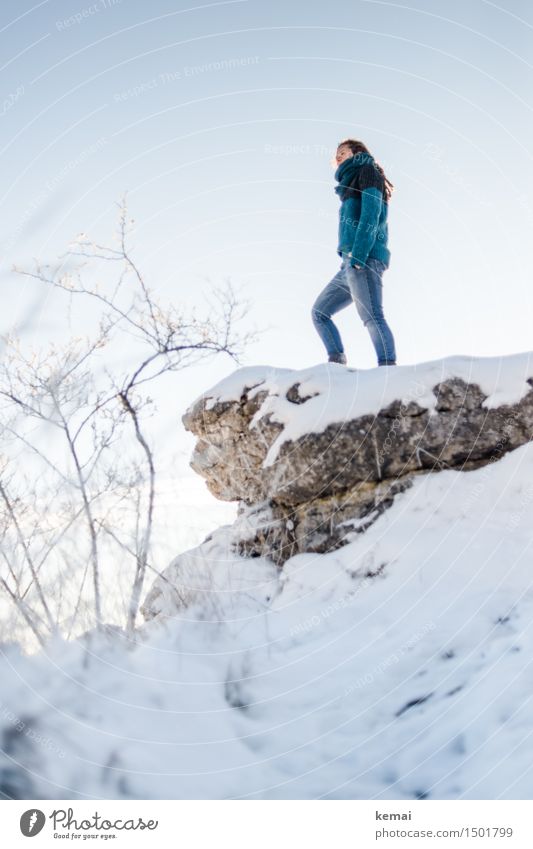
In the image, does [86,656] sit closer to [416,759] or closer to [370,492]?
[416,759]

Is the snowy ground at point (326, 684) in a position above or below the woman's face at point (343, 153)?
below

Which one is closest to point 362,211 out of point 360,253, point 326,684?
point 360,253

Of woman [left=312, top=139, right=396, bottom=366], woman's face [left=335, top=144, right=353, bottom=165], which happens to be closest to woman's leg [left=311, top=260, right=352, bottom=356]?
woman [left=312, top=139, right=396, bottom=366]

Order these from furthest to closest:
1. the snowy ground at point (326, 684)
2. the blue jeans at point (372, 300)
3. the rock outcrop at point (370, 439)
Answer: the blue jeans at point (372, 300)
the rock outcrop at point (370, 439)
the snowy ground at point (326, 684)

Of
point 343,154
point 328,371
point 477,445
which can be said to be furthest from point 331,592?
point 343,154

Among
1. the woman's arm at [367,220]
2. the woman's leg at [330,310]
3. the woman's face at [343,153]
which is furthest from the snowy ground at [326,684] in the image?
the woman's face at [343,153]

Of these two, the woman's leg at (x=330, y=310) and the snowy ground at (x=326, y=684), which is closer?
the snowy ground at (x=326, y=684)

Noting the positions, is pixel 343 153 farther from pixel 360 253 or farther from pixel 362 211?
pixel 360 253

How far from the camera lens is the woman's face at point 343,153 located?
4.85 meters

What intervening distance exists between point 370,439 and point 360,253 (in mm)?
1600

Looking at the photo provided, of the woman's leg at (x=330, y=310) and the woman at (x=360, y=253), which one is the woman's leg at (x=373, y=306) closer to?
the woman at (x=360, y=253)

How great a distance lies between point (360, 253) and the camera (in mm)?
4496

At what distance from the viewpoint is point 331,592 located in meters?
3.24

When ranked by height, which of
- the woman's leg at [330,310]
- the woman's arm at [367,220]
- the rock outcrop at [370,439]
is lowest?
the rock outcrop at [370,439]
